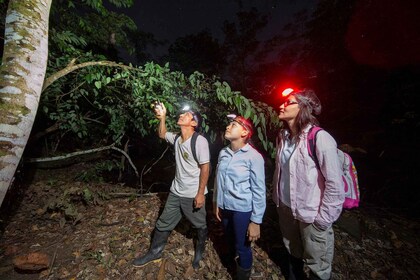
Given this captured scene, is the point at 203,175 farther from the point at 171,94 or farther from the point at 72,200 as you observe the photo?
the point at 72,200

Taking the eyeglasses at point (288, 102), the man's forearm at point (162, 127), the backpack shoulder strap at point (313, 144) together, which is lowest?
the backpack shoulder strap at point (313, 144)

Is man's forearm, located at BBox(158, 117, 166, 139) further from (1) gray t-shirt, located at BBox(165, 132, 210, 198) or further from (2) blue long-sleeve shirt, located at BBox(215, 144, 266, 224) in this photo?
(2) blue long-sleeve shirt, located at BBox(215, 144, 266, 224)

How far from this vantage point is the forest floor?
3211 mm

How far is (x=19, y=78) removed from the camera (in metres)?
1.41

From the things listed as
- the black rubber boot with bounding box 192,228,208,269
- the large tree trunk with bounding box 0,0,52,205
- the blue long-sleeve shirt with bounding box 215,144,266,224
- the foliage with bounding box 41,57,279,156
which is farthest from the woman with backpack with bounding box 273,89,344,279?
the large tree trunk with bounding box 0,0,52,205

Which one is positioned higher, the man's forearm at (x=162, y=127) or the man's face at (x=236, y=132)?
the man's forearm at (x=162, y=127)

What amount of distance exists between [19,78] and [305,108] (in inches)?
103

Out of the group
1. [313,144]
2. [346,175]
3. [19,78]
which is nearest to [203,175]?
[313,144]

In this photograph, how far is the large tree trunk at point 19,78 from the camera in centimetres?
131

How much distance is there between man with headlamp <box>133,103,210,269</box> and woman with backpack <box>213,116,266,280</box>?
30cm

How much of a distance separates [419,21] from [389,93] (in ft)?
9.45

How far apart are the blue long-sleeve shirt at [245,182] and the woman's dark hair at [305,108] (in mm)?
633

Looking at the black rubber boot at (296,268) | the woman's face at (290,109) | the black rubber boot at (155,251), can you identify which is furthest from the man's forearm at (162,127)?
the black rubber boot at (296,268)

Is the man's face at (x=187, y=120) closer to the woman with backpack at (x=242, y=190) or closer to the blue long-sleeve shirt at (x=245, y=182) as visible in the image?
the woman with backpack at (x=242, y=190)
